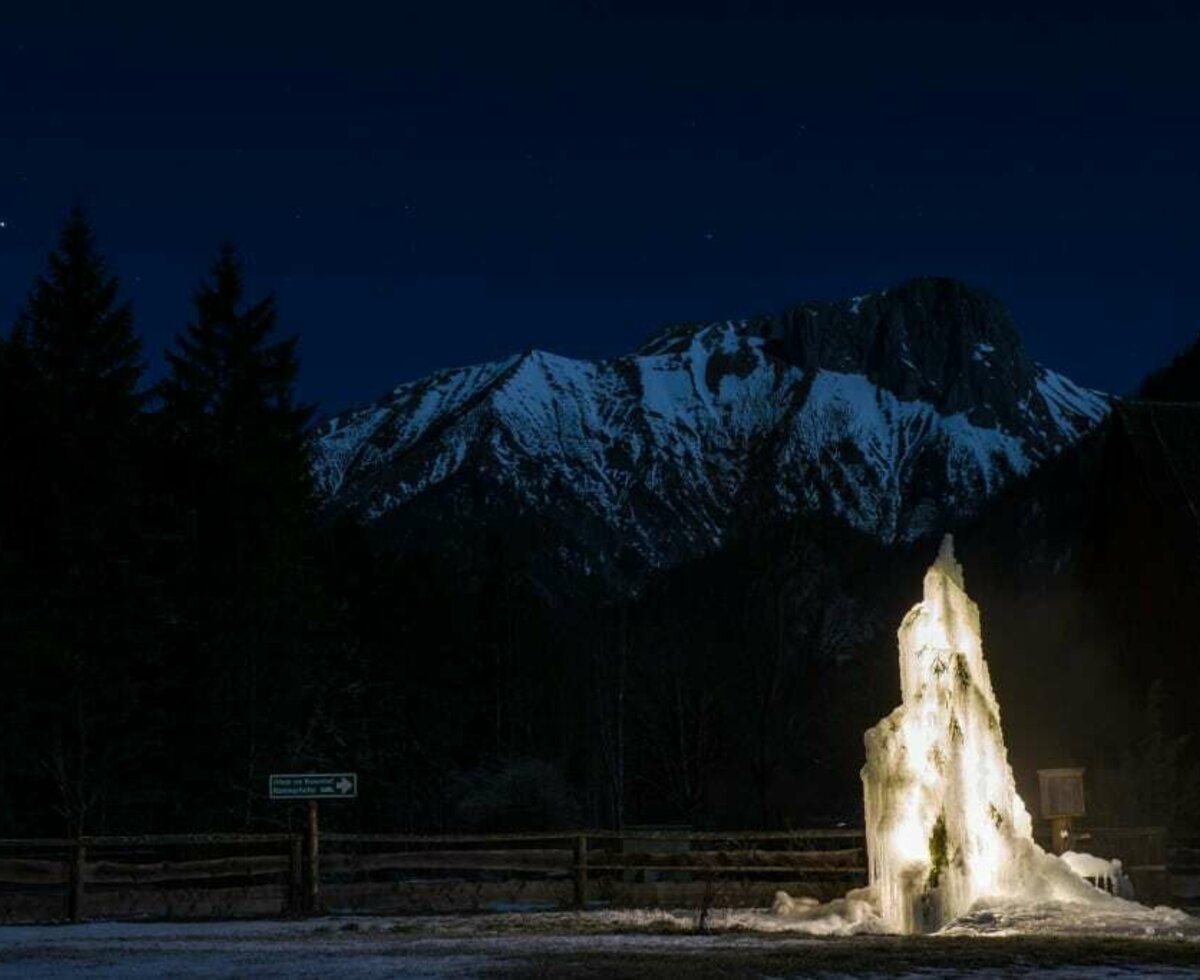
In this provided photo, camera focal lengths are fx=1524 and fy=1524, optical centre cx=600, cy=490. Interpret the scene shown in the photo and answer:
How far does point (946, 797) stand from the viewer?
1859 cm

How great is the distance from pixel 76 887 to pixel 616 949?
11.7 meters

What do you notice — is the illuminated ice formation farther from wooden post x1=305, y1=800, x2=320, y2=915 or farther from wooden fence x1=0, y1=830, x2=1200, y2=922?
wooden post x1=305, y1=800, x2=320, y2=915

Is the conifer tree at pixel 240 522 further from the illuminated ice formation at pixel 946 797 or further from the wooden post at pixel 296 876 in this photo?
the illuminated ice formation at pixel 946 797

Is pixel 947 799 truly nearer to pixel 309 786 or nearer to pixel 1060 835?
pixel 1060 835

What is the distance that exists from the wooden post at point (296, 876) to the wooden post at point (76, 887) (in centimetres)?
316

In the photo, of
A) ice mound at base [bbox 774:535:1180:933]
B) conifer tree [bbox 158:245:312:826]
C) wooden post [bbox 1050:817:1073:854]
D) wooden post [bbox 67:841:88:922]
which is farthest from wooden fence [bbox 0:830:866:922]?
conifer tree [bbox 158:245:312:826]

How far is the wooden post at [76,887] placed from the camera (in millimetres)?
23453

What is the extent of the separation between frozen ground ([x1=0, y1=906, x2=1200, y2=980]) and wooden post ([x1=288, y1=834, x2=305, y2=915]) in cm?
324

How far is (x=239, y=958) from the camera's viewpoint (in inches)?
598

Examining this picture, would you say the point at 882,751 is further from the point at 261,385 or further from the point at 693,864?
the point at 261,385

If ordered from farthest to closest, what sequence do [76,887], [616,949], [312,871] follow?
[312,871] → [76,887] → [616,949]

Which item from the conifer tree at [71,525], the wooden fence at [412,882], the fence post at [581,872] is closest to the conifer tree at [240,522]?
the conifer tree at [71,525]

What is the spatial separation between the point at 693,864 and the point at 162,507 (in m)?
17.1

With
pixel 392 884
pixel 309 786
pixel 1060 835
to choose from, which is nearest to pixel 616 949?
pixel 1060 835
